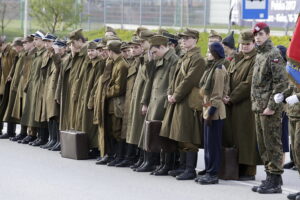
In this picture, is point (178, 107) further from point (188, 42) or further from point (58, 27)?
point (58, 27)

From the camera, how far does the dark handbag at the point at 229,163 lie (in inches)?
520

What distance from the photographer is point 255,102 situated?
39.6 feet

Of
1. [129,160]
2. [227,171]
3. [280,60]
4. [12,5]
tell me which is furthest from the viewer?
[12,5]

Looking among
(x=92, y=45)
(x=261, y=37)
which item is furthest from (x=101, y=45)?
(x=261, y=37)

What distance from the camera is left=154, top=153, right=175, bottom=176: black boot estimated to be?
1370 cm

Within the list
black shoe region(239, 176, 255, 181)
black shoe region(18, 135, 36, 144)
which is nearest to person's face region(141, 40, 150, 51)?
black shoe region(239, 176, 255, 181)

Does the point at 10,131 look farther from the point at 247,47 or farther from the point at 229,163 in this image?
the point at 247,47

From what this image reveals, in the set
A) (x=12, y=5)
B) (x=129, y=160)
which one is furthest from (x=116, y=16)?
(x=129, y=160)

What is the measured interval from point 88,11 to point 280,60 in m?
30.2

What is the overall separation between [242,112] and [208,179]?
1152mm

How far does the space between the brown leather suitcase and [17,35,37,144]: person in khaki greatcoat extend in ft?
8.38

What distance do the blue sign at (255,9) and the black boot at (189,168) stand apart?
5700 millimetres

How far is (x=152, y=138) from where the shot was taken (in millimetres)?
13586

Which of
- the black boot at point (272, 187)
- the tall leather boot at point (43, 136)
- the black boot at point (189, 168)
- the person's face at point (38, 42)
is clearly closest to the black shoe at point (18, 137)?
the tall leather boot at point (43, 136)
